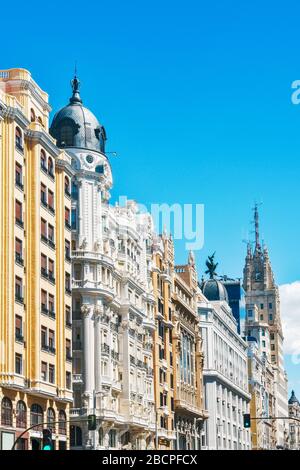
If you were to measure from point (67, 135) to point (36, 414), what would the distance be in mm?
36560

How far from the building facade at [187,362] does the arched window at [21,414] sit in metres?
57.1

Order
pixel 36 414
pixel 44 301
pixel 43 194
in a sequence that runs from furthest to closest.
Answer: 1. pixel 43 194
2. pixel 44 301
3. pixel 36 414

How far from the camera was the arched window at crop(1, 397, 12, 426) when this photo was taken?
6644 centimetres

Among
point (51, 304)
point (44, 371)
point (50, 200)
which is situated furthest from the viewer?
point (50, 200)

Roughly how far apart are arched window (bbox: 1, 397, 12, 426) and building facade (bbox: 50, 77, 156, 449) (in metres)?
18.2

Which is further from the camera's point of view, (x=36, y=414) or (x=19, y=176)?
(x=19, y=176)

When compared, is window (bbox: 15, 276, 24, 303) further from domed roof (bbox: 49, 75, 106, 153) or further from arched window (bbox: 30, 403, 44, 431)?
domed roof (bbox: 49, 75, 106, 153)

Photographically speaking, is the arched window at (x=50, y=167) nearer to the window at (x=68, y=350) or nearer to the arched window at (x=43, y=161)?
the arched window at (x=43, y=161)

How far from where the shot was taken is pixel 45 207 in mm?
80375

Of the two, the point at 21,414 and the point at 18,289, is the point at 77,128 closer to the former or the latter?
the point at 18,289

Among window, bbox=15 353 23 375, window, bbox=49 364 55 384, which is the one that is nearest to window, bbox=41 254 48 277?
window, bbox=49 364 55 384

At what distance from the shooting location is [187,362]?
459 ft

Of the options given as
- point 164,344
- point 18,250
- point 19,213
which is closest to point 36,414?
point 18,250
